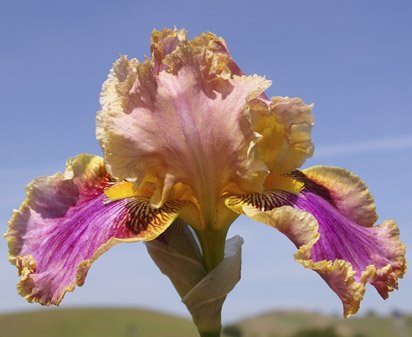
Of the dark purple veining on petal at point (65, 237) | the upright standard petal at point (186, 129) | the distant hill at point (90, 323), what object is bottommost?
the dark purple veining on petal at point (65, 237)

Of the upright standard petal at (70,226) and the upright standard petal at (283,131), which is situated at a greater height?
the upright standard petal at (283,131)

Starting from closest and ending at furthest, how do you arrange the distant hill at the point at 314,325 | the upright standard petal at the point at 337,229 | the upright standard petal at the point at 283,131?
Answer: the upright standard petal at the point at 337,229, the upright standard petal at the point at 283,131, the distant hill at the point at 314,325

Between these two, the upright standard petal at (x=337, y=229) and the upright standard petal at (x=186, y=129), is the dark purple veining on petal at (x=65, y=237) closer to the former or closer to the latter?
A: the upright standard petal at (x=186, y=129)

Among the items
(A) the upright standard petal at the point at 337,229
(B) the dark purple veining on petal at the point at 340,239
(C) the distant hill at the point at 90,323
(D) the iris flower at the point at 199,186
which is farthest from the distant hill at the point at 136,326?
(D) the iris flower at the point at 199,186

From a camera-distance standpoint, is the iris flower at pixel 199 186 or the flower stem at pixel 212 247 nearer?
the iris flower at pixel 199 186

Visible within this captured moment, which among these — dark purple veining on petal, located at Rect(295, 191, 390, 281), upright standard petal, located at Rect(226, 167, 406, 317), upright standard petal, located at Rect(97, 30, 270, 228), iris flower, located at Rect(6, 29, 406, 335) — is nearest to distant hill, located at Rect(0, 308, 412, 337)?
upright standard petal, located at Rect(226, 167, 406, 317)

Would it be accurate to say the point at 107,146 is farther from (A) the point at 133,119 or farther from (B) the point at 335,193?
(B) the point at 335,193

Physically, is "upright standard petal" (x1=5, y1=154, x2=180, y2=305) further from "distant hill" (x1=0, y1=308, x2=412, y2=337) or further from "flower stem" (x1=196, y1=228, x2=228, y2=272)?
"distant hill" (x1=0, y1=308, x2=412, y2=337)
